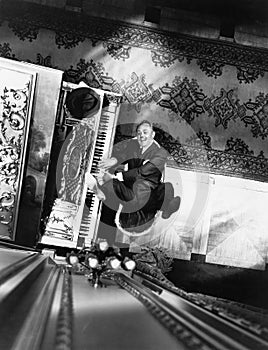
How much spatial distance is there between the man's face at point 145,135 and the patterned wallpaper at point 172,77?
159mm

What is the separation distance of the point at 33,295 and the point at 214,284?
7.25 m

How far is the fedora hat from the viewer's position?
780 cm

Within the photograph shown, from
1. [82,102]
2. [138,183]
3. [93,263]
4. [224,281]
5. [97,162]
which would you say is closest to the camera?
[93,263]

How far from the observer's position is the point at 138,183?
326 inches

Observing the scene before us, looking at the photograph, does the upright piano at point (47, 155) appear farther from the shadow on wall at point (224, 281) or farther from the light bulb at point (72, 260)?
the light bulb at point (72, 260)

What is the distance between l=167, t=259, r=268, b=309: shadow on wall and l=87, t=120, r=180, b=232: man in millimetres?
921

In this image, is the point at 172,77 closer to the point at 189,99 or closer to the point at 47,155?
the point at 189,99

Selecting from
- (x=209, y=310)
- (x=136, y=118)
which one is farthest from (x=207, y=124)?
(x=209, y=310)

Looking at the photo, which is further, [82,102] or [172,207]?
[172,207]

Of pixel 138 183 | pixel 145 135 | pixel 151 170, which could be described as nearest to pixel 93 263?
pixel 138 183

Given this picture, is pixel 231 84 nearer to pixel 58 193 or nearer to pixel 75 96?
pixel 75 96

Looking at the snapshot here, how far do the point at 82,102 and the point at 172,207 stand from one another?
7.28 ft

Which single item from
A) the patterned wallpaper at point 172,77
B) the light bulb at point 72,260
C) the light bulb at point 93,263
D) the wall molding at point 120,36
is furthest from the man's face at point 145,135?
the light bulb at point 93,263

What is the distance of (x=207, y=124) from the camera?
8.84 m
